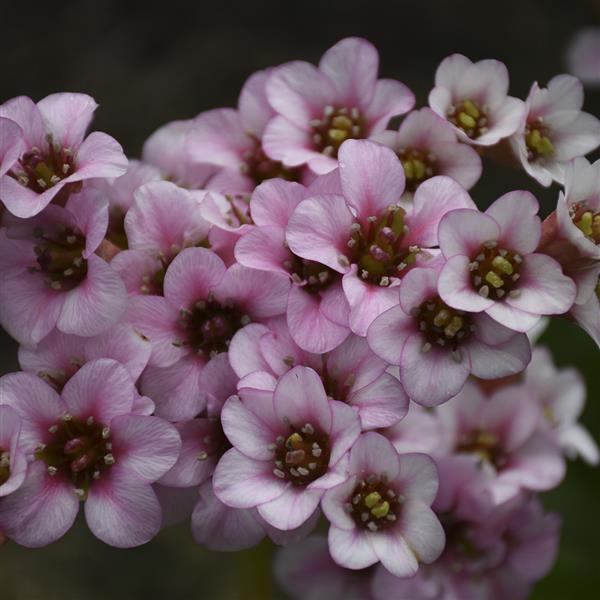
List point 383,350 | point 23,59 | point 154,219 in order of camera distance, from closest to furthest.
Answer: point 383,350
point 154,219
point 23,59

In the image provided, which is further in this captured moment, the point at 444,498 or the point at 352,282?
the point at 444,498

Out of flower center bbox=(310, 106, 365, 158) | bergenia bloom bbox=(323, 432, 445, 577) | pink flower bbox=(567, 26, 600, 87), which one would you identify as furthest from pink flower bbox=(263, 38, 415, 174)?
pink flower bbox=(567, 26, 600, 87)

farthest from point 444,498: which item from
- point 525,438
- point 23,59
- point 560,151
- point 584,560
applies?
point 23,59

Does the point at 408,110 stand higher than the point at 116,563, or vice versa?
the point at 408,110

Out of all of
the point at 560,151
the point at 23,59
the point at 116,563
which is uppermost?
the point at 560,151

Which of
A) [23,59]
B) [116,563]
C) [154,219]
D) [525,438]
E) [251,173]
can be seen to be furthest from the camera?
[23,59]

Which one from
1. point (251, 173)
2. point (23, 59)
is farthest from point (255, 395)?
point (23, 59)

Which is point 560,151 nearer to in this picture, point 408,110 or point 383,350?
point 408,110

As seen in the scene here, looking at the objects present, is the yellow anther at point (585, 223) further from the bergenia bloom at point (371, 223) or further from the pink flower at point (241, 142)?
the pink flower at point (241, 142)

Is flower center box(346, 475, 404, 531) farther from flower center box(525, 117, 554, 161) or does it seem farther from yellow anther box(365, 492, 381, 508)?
flower center box(525, 117, 554, 161)
